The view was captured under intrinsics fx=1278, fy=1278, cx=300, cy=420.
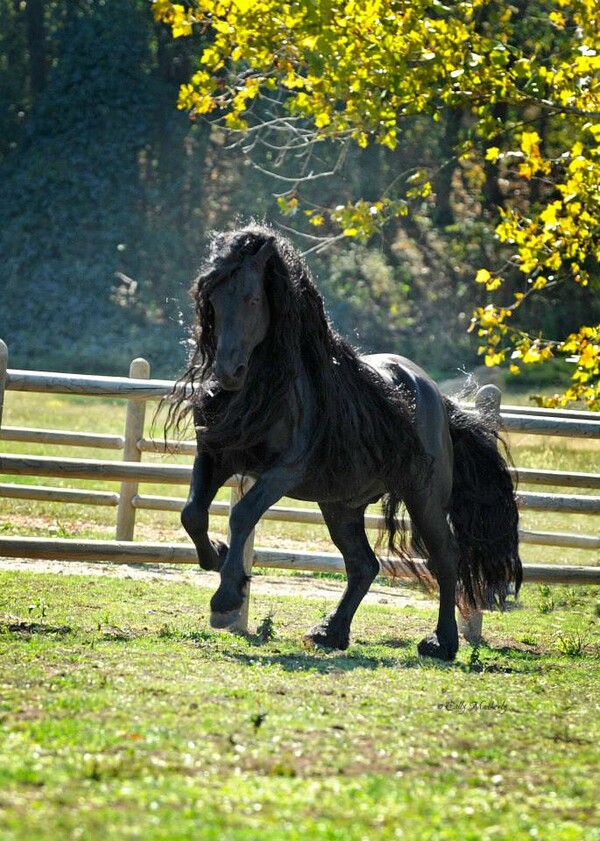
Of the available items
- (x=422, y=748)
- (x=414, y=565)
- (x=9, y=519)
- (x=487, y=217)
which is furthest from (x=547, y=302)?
(x=422, y=748)

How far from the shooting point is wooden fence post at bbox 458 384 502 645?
26.3ft

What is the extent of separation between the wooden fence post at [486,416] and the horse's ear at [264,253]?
2338mm

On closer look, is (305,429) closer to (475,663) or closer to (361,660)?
(361,660)

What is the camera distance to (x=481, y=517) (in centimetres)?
756

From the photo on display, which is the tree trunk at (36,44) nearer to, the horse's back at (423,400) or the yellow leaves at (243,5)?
the yellow leaves at (243,5)

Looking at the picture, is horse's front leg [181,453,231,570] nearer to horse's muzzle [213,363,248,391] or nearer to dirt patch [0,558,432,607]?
horse's muzzle [213,363,248,391]

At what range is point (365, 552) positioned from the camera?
7.39m

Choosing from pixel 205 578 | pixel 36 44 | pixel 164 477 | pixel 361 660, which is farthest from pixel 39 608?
pixel 36 44

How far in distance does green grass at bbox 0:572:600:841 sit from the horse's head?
1326 mm

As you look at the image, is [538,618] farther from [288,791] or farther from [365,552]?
[288,791]

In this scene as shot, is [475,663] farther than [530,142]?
No

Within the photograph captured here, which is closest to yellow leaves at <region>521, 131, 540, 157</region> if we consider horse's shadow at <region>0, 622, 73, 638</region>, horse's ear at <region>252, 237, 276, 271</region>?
horse's ear at <region>252, 237, 276, 271</region>

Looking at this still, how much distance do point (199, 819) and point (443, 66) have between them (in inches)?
281

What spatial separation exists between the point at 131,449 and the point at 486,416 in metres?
3.87
